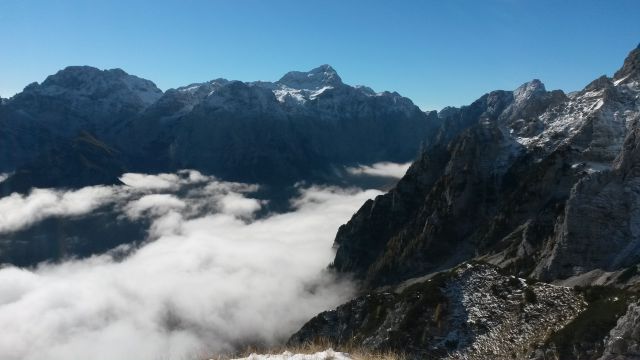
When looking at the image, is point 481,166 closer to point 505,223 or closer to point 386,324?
point 505,223

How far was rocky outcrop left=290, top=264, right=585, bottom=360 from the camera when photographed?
56.4m

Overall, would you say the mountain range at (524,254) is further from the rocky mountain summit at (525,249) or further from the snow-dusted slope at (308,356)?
the snow-dusted slope at (308,356)

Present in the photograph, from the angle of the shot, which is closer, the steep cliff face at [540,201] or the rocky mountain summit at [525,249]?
the rocky mountain summit at [525,249]

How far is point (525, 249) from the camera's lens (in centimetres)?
12156

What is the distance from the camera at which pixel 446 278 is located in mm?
73125

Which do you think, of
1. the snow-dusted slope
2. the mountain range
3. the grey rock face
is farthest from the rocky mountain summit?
the snow-dusted slope

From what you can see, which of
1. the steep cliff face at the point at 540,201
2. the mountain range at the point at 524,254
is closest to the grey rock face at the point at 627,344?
the mountain range at the point at 524,254

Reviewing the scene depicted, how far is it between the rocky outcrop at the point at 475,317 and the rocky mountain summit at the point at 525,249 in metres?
0.18

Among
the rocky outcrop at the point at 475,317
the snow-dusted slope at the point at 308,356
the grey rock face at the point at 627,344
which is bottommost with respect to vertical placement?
the rocky outcrop at the point at 475,317

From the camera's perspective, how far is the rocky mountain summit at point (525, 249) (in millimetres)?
56000

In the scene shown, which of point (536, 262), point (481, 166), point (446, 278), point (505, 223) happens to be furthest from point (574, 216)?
point (481, 166)

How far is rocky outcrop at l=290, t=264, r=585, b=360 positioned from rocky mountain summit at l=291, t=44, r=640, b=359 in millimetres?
176

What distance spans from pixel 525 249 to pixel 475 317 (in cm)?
6604

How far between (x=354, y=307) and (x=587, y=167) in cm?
8187
